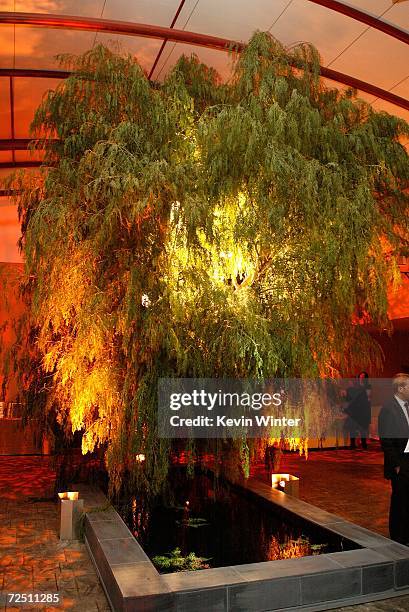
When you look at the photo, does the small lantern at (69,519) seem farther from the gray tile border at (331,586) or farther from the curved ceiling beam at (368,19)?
the curved ceiling beam at (368,19)

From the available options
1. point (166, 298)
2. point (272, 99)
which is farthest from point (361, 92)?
point (166, 298)

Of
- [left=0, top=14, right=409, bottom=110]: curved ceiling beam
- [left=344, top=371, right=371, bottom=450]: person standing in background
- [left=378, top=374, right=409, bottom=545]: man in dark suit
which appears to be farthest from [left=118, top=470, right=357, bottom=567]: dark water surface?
[left=0, top=14, right=409, bottom=110]: curved ceiling beam

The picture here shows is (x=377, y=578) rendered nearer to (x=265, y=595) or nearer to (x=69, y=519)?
(x=265, y=595)

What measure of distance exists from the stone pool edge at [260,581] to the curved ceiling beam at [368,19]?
6.73 meters

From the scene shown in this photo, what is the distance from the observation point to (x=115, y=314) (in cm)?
513

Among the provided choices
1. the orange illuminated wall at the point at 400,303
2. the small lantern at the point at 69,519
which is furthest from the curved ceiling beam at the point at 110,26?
the orange illuminated wall at the point at 400,303

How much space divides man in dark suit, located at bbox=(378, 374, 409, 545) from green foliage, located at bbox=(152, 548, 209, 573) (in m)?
1.79

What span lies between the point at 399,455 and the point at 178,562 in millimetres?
2127

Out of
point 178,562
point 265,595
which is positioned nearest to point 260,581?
point 265,595

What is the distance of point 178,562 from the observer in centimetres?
464

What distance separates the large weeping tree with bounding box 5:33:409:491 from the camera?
501cm

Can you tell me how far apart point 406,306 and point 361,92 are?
4396mm

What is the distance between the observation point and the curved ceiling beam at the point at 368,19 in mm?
7661

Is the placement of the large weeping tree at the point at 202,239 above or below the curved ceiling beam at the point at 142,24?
below
